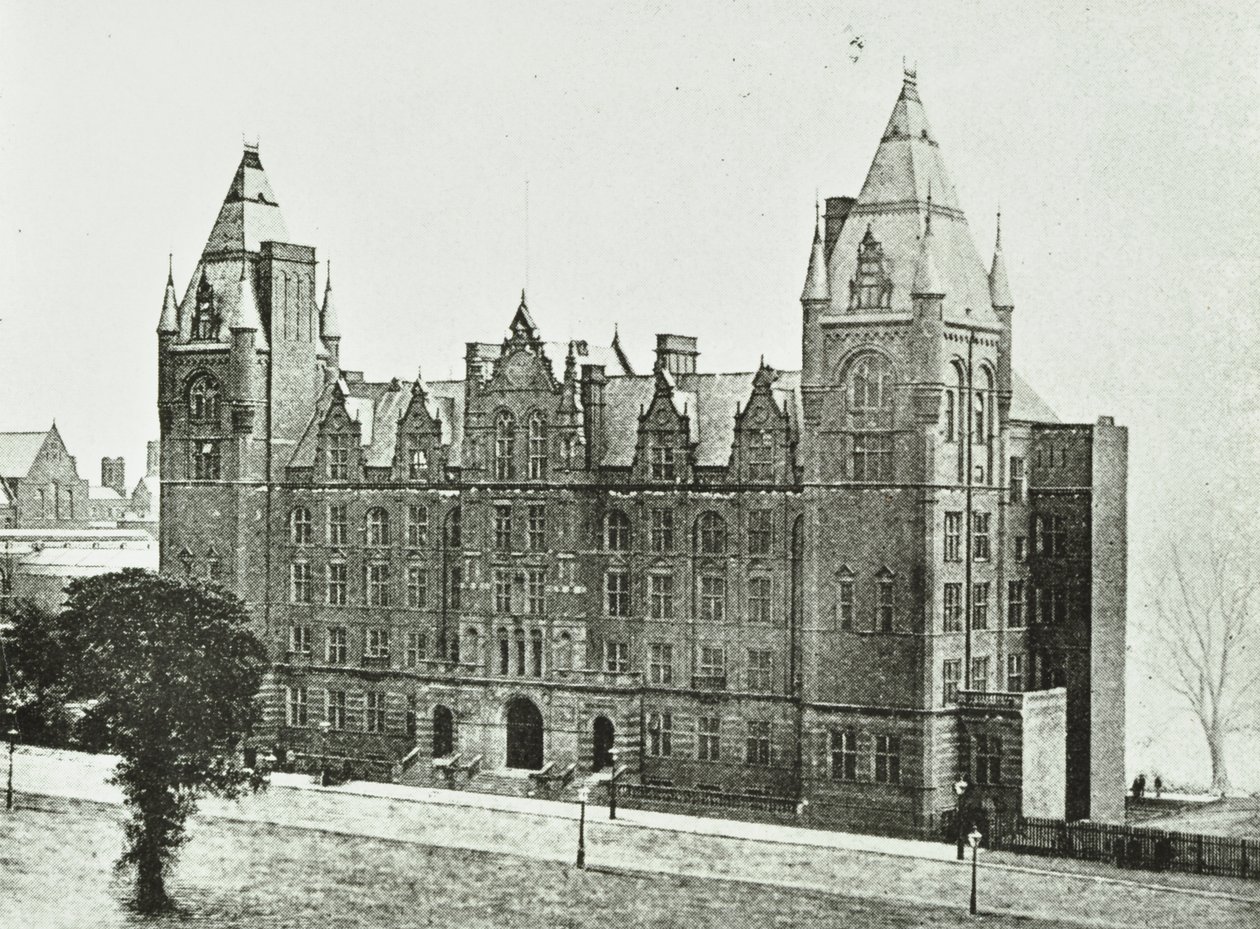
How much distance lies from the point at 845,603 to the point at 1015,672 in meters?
8.07

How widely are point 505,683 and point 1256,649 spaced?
37.3 metres

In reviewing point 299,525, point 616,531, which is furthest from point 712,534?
point 299,525

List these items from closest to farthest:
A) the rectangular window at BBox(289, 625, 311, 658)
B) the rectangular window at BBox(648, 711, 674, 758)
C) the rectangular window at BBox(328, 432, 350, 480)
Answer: the rectangular window at BBox(648, 711, 674, 758)
the rectangular window at BBox(328, 432, 350, 480)
the rectangular window at BBox(289, 625, 311, 658)

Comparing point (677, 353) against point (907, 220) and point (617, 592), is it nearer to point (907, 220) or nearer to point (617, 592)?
point (617, 592)

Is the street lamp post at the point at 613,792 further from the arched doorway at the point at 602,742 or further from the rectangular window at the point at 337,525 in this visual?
the rectangular window at the point at 337,525

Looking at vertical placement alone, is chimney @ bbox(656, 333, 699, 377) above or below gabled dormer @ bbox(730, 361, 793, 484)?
above

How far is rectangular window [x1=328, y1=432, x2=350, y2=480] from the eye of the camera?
90.5 metres

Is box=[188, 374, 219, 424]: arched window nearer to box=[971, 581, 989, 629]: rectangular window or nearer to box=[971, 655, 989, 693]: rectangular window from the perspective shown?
box=[971, 581, 989, 629]: rectangular window

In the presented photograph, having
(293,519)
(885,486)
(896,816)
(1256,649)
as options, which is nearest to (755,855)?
(896,816)

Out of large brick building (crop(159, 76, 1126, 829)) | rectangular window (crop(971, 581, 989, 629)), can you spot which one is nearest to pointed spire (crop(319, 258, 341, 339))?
large brick building (crop(159, 76, 1126, 829))

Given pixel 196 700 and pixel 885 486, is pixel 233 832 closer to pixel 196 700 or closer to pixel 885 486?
pixel 196 700

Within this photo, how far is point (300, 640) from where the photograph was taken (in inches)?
3590

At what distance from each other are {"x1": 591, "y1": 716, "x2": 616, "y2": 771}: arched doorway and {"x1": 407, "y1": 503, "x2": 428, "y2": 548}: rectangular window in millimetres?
11402

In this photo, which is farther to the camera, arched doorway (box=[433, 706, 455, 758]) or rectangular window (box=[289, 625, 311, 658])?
rectangular window (box=[289, 625, 311, 658])
